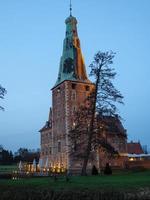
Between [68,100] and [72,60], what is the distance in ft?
28.7

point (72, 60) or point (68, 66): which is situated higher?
point (72, 60)

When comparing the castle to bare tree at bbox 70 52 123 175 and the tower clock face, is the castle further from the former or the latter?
bare tree at bbox 70 52 123 175

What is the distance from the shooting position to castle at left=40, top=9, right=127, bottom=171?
62219 millimetres

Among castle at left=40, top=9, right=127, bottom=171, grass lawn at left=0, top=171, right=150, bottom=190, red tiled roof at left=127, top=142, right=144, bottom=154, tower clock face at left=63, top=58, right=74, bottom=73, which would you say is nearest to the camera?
grass lawn at left=0, top=171, right=150, bottom=190

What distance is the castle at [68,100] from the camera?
62219mm

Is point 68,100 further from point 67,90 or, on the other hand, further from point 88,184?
point 88,184

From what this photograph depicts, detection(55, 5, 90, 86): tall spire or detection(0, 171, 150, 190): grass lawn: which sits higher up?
detection(55, 5, 90, 86): tall spire

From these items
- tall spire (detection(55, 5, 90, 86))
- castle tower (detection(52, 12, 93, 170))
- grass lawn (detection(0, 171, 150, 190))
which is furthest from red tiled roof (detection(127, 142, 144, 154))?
grass lawn (detection(0, 171, 150, 190))

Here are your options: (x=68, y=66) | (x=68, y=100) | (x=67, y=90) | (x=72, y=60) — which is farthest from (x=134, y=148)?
(x=72, y=60)

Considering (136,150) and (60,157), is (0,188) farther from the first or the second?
(136,150)

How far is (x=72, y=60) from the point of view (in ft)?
222

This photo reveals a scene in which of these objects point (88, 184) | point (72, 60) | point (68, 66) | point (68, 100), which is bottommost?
point (88, 184)

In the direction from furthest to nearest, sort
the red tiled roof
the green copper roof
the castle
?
the red tiled roof → the green copper roof → the castle

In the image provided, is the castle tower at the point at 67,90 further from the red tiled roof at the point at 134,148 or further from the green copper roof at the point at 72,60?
the red tiled roof at the point at 134,148
